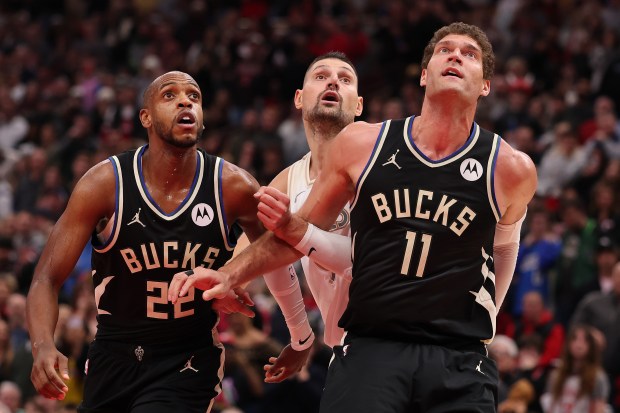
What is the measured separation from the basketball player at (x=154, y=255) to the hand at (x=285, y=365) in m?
0.83

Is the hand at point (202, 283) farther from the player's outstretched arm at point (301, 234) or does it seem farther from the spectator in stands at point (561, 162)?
the spectator in stands at point (561, 162)

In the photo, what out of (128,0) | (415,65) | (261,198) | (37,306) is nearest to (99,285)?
(37,306)

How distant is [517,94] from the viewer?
15.8m

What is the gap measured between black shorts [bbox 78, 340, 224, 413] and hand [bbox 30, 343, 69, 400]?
0.42m

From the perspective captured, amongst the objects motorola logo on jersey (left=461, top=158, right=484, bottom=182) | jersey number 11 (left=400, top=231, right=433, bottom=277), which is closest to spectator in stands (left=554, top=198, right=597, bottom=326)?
motorola logo on jersey (left=461, top=158, right=484, bottom=182)

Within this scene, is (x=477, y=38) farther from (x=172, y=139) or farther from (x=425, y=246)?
(x=172, y=139)

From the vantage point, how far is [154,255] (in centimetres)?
605

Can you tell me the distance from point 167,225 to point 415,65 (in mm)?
12491

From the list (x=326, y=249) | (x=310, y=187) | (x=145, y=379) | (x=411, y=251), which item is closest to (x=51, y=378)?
(x=145, y=379)

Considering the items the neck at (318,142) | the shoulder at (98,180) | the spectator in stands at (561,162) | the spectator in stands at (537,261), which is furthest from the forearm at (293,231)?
→ the spectator in stands at (561,162)

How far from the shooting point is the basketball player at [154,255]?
237 inches

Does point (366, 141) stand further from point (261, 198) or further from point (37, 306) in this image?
point (37, 306)

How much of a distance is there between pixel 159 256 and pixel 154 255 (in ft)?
0.09

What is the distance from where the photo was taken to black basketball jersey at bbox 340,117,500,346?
532 cm
